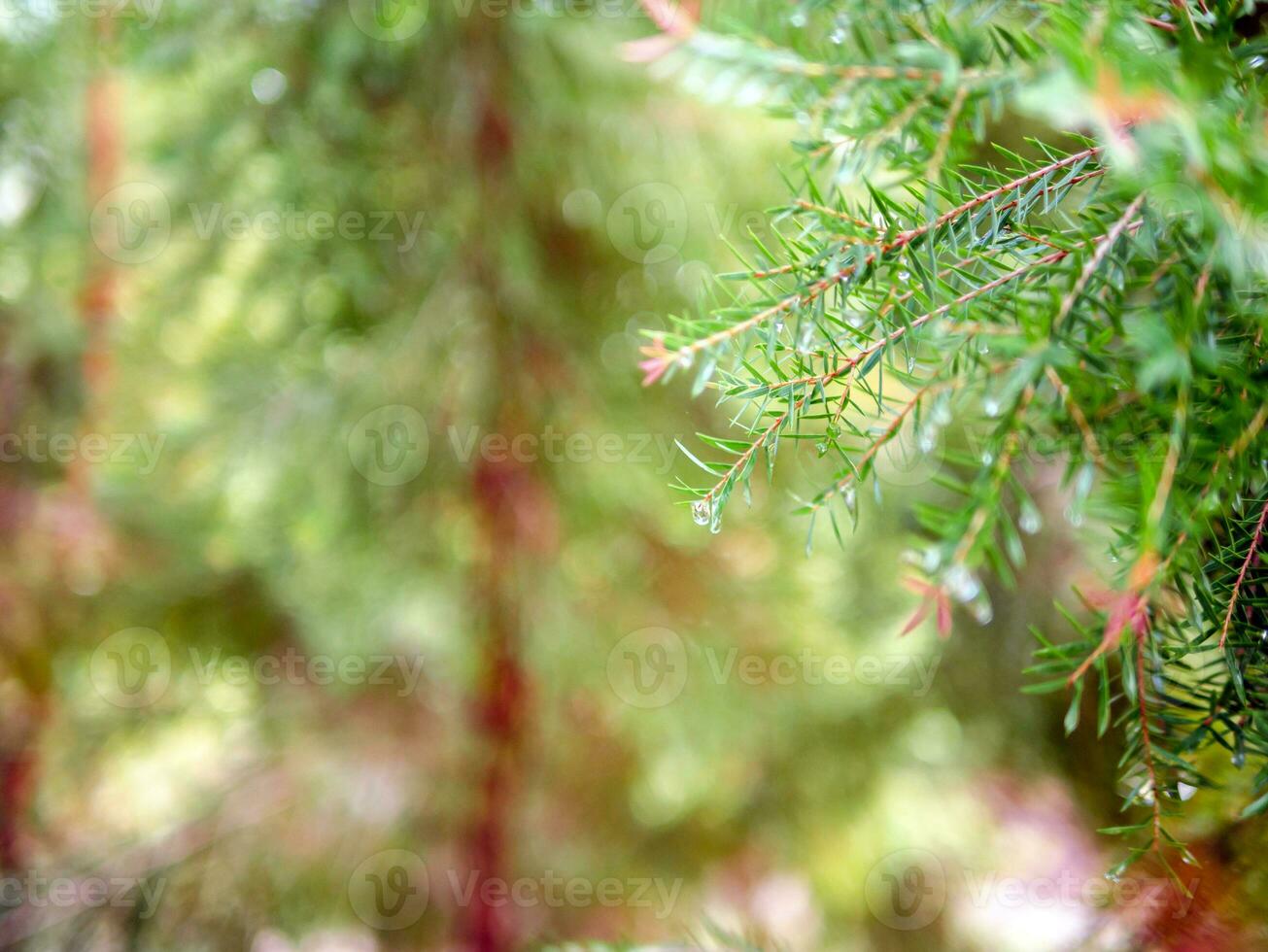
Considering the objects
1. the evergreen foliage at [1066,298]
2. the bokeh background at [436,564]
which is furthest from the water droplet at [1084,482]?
the bokeh background at [436,564]

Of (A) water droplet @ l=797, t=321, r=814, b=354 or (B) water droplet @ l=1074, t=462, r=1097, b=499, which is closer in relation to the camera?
(B) water droplet @ l=1074, t=462, r=1097, b=499

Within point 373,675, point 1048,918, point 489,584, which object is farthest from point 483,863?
point 1048,918

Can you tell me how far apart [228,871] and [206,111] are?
2.12 meters

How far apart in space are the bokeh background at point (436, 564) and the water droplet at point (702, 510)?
4.52 feet

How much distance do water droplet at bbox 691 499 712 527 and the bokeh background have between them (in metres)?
1.38

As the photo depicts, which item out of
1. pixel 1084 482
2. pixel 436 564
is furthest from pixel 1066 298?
pixel 436 564

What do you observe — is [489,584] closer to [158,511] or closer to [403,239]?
[403,239]

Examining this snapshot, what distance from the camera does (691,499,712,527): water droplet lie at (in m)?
0.56

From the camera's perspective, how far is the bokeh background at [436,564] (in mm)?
1879

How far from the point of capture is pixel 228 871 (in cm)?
219

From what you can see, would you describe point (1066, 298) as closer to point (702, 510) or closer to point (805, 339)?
point (805, 339)

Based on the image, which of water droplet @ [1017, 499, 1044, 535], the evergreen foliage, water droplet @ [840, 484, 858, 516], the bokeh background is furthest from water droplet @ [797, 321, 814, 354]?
the bokeh background

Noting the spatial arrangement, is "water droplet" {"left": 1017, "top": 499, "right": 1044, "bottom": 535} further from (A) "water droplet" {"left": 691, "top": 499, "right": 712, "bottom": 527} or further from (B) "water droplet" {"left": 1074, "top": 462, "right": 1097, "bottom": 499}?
(A) "water droplet" {"left": 691, "top": 499, "right": 712, "bottom": 527}

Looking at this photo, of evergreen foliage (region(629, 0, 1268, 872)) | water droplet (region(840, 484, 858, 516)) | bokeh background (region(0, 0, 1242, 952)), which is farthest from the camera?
bokeh background (region(0, 0, 1242, 952))
